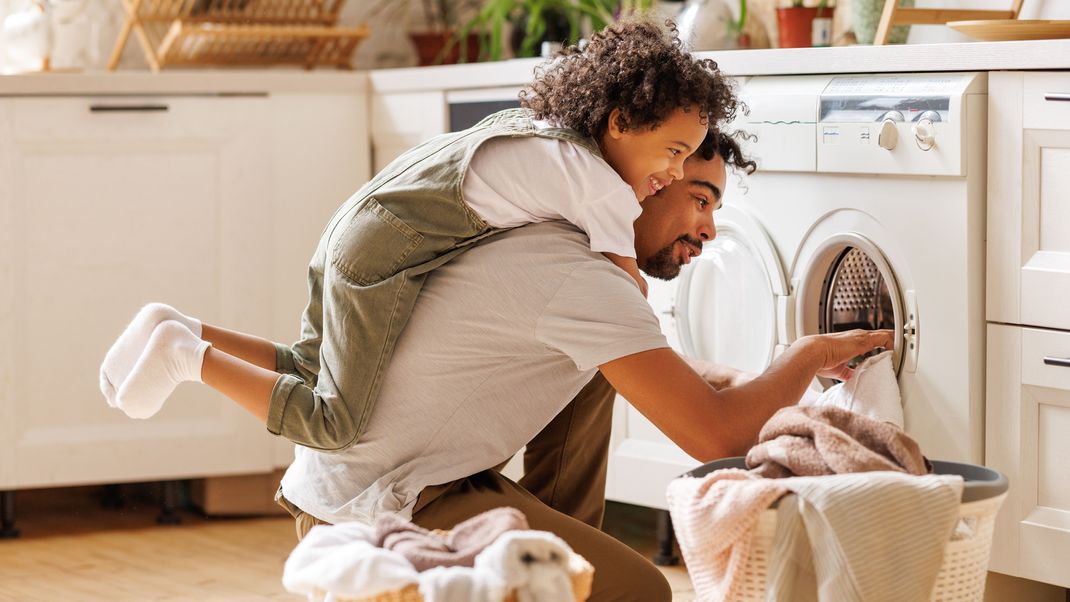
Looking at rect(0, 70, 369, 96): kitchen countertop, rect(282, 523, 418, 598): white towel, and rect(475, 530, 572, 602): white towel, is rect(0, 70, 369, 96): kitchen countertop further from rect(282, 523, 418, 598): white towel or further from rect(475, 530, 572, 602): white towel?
rect(475, 530, 572, 602): white towel

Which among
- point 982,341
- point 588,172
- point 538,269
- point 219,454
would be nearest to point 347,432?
point 538,269

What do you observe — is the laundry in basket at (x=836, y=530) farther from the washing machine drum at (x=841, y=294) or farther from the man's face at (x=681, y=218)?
the washing machine drum at (x=841, y=294)

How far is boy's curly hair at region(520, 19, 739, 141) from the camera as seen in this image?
1680 millimetres

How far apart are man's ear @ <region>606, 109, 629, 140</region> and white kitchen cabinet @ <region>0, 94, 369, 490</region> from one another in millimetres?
1378

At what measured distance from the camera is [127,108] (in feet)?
9.25

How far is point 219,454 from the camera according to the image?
9.55 feet

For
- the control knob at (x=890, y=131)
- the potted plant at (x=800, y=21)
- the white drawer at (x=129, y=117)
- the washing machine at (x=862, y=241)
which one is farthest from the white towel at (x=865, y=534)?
the white drawer at (x=129, y=117)

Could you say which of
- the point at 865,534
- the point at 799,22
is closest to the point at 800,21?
the point at 799,22

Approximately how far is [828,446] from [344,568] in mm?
518

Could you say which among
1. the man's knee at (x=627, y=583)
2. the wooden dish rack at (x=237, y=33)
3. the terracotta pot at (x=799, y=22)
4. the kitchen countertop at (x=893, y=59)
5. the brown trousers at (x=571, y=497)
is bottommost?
the man's knee at (x=627, y=583)

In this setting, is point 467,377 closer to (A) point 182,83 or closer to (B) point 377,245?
(B) point 377,245

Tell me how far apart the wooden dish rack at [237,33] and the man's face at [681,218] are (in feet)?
4.74

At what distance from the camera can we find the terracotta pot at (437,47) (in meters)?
3.41

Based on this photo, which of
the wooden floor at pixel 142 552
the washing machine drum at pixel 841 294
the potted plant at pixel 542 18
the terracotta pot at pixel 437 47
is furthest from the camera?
the terracotta pot at pixel 437 47
